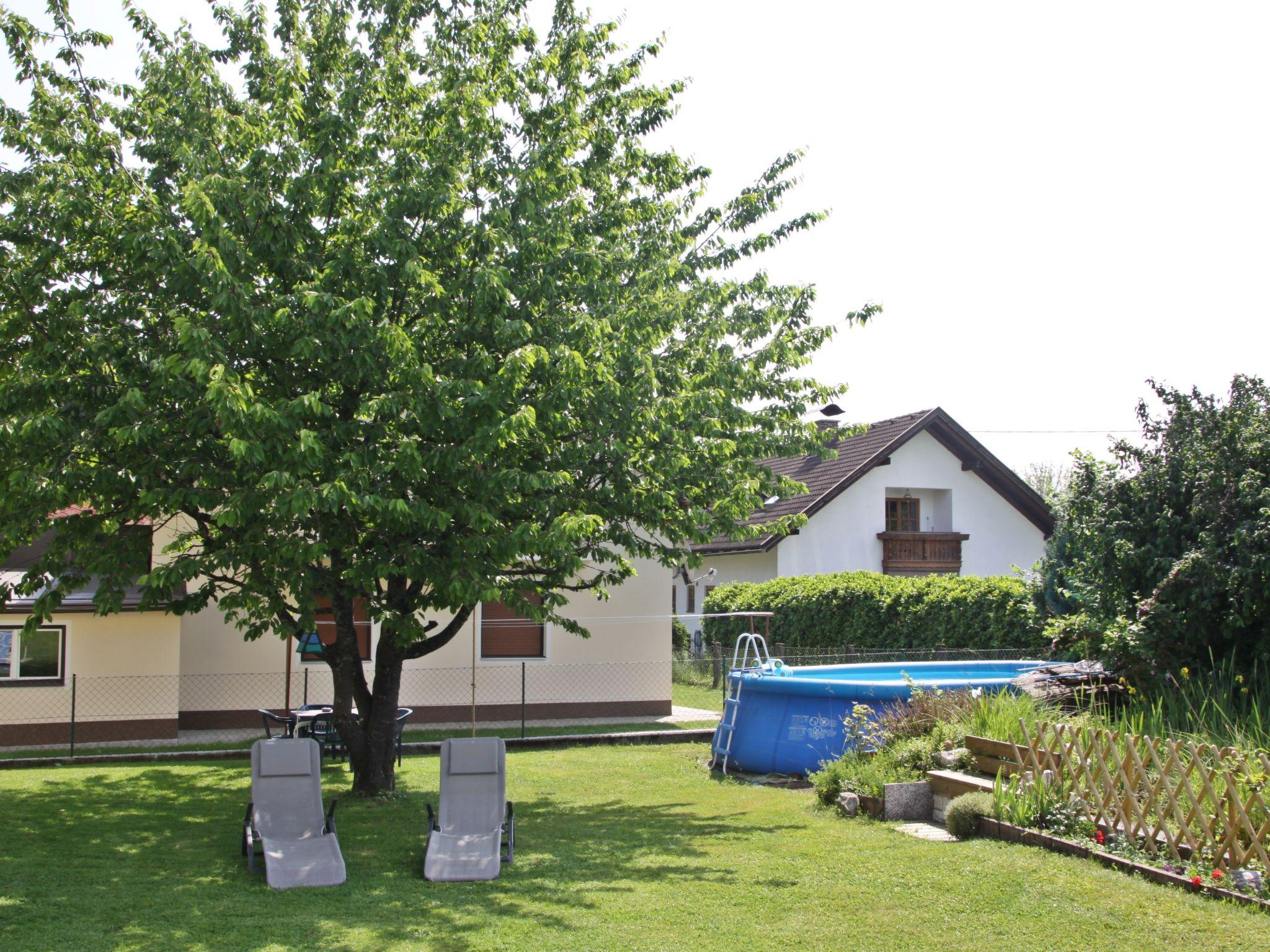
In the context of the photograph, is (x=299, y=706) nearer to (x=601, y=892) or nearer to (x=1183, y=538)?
(x=601, y=892)

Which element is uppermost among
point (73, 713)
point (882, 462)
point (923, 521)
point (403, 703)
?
point (882, 462)

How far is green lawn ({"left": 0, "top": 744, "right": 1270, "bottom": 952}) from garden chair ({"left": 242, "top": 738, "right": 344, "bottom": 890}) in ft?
0.64

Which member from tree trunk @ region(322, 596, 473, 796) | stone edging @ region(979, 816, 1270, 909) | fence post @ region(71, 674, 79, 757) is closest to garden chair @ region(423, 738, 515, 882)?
tree trunk @ region(322, 596, 473, 796)

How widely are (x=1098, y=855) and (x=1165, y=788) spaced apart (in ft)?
2.44

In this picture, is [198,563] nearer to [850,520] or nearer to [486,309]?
[486,309]

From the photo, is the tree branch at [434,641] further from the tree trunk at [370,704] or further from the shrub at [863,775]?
the shrub at [863,775]

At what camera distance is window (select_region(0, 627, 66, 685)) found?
16.8 m

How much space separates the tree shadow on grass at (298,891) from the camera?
724 centimetres

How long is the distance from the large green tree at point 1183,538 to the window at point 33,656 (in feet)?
46.7

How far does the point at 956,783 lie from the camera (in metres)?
10.1

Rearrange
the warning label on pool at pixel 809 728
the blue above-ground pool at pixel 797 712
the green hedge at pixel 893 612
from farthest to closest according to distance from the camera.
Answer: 1. the green hedge at pixel 893 612
2. the warning label on pool at pixel 809 728
3. the blue above-ground pool at pixel 797 712

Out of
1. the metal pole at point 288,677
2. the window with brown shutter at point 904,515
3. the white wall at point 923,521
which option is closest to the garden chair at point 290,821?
the metal pole at point 288,677

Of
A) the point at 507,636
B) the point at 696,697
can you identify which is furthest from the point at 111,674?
the point at 696,697

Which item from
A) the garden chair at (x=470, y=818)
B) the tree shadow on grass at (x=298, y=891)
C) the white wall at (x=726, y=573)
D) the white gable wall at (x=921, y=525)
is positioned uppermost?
the white gable wall at (x=921, y=525)
